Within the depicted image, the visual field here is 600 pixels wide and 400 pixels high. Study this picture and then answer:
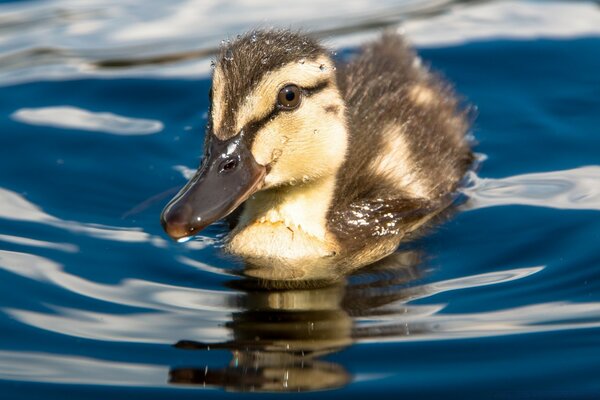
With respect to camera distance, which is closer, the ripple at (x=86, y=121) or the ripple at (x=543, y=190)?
the ripple at (x=543, y=190)

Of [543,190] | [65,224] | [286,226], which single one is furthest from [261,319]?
[543,190]

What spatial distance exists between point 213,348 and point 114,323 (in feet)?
1.76

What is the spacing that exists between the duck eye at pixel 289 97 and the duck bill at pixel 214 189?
32cm

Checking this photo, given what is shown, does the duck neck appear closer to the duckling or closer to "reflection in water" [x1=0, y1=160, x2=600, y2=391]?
the duckling

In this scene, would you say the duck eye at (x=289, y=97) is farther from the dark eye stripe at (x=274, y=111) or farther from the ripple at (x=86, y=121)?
the ripple at (x=86, y=121)

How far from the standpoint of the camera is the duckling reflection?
482 centimetres

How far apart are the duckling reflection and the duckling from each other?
21cm

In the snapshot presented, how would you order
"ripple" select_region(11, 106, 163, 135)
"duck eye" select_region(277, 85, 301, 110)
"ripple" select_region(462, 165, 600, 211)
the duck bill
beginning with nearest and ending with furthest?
the duck bill → "duck eye" select_region(277, 85, 301, 110) → "ripple" select_region(462, 165, 600, 211) → "ripple" select_region(11, 106, 163, 135)

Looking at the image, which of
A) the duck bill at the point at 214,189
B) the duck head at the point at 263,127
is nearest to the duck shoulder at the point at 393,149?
the duck head at the point at 263,127

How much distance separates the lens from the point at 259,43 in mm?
5863

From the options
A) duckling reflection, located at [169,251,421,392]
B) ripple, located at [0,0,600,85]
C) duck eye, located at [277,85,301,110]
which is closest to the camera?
duckling reflection, located at [169,251,421,392]

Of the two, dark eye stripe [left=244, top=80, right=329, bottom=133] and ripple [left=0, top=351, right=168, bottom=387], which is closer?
ripple [left=0, top=351, right=168, bottom=387]

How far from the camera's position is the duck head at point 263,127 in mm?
5512

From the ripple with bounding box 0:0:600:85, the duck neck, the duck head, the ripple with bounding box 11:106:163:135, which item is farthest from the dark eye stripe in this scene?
the ripple with bounding box 0:0:600:85
